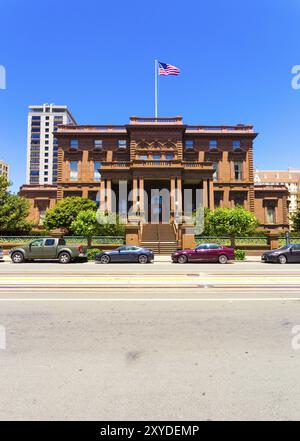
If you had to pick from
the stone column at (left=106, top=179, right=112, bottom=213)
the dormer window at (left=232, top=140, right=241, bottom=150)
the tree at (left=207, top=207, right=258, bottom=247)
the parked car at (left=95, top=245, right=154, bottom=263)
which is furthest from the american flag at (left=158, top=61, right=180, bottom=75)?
the parked car at (left=95, top=245, right=154, bottom=263)

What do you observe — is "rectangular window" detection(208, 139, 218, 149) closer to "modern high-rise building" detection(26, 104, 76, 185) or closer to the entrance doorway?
the entrance doorway

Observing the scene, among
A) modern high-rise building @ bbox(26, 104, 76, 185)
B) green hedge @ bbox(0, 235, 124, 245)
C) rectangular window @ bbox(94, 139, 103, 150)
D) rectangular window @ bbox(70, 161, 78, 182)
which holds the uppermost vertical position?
modern high-rise building @ bbox(26, 104, 76, 185)

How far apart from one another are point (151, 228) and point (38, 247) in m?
14.3

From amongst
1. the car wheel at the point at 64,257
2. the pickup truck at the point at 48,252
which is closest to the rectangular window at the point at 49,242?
the pickup truck at the point at 48,252

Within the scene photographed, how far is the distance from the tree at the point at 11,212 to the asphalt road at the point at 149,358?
86.5 ft

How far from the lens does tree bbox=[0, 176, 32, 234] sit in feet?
105

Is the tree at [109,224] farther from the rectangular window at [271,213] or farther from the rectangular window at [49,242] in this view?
the rectangular window at [271,213]

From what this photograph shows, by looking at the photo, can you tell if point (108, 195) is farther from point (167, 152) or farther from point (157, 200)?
point (167, 152)

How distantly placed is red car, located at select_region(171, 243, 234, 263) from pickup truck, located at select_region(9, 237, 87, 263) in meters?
6.88

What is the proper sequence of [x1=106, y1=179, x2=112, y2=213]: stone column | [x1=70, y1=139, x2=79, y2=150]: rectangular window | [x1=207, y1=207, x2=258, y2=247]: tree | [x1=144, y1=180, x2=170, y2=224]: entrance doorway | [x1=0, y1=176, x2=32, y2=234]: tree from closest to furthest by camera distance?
[x1=207, y1=207, x2=258, y2=247]: tree, [x1=0, y1=176, x2=32, y2=234]: tree, [x1=106, y1=179, x2=112, y2=213]: stone column, [x1=144, y1=180, x2=170, y2=224]: entrance doorway, [x1=70, y1=139, x2=79, y2=150]: rectangular window

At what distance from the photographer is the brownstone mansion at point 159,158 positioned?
42.4m
